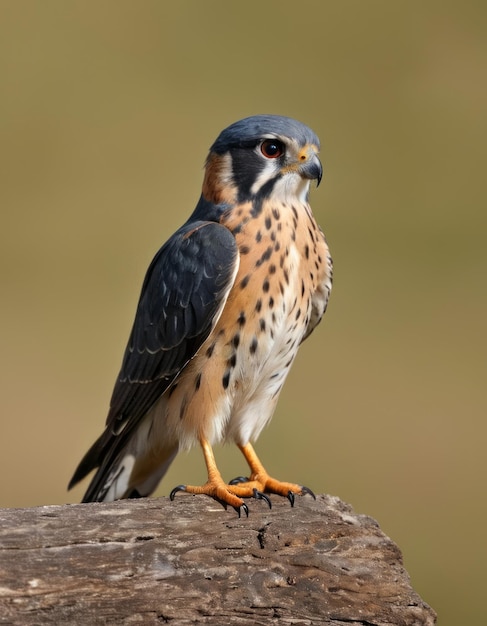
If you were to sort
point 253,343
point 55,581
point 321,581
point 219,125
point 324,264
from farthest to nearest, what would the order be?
point 219,125
point 324,264
point 253,343
point 321,581
point 55,581

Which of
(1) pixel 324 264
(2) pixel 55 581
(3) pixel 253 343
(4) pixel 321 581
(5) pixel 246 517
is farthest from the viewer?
(1) pixel 324 264

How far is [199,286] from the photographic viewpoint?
162 inches

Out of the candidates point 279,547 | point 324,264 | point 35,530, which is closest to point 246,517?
point 279,547

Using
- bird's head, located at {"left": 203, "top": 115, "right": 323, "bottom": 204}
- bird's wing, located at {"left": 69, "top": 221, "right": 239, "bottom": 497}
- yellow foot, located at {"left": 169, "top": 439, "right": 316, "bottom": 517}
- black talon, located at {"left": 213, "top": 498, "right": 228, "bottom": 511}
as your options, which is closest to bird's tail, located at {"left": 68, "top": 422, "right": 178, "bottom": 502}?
bird's wing, located at {"left": 69, "top": 221, "right": 239, "bottom": 497}

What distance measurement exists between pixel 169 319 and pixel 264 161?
0.73 m

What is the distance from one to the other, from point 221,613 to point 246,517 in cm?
55

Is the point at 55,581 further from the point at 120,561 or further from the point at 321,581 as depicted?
the point at 321,581

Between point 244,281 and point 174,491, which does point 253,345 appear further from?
point 174,491

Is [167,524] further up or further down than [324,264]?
further down

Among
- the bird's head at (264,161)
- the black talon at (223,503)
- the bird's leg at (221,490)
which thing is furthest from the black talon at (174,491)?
the bird's head at (264,161)

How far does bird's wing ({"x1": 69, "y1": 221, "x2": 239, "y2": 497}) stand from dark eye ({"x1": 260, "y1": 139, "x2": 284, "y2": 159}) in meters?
0.34

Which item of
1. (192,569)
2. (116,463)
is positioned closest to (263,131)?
(116,463)

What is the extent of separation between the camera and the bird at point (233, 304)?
4.08 meters

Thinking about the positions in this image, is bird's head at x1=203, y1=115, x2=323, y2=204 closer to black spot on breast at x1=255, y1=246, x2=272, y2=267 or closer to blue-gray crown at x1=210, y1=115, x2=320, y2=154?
blue-gray crown at x1=210, y1=115, x2=320, y2=154
